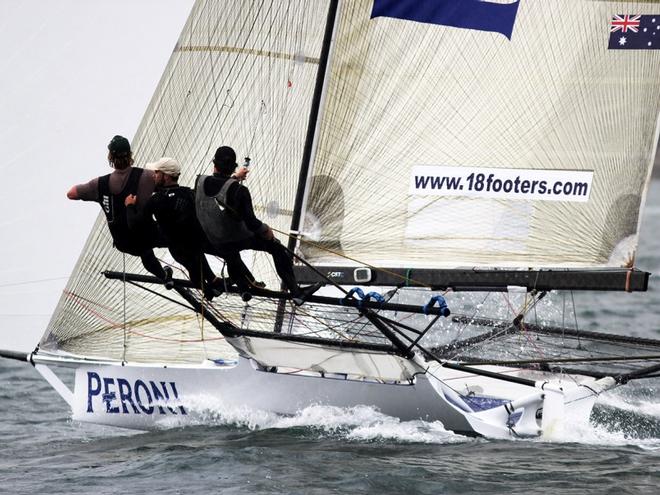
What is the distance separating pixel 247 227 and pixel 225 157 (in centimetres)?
47

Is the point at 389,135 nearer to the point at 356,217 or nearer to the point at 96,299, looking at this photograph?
the point at 356,217

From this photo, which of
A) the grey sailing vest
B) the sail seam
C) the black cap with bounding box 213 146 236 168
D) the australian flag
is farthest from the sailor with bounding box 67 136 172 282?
the australian flag

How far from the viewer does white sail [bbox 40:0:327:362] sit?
32.9 feet

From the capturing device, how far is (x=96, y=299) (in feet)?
32.9

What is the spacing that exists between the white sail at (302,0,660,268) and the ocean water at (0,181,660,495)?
4.23 feet

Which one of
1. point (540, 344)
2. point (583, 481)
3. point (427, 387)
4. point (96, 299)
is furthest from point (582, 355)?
point (96, 299)

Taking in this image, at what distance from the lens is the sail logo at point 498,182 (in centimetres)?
1002

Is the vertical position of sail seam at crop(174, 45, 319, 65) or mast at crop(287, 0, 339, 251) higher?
sail seam at crop(174, 45, 319, 65)

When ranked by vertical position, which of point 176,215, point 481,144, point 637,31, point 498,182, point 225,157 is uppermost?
point 637,31

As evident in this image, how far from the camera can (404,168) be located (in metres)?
10.1

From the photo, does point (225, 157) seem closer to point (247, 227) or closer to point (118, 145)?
point (247, 227)

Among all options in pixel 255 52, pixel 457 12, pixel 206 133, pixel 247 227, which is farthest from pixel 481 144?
pixel 247 227

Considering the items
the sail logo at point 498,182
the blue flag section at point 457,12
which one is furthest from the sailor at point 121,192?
the blue flag section at point 457,12

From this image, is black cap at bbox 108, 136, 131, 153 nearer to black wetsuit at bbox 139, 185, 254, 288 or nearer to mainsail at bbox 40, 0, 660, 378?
black wetsuit at bbox 139, 185, 254, 288
